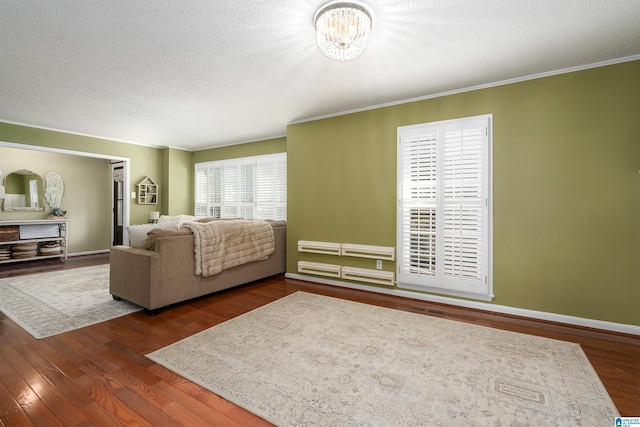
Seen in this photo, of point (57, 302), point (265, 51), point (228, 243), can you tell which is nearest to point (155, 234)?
point (228, 243)

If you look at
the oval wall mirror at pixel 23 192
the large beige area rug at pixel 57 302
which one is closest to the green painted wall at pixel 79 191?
the oval wall mirror at pixel 23 192

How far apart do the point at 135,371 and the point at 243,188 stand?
4307mm

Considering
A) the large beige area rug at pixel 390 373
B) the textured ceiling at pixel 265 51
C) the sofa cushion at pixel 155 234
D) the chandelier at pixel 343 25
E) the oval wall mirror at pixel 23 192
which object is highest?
the textured ceiling at pixel 265 51

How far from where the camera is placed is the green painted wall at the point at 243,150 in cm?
556

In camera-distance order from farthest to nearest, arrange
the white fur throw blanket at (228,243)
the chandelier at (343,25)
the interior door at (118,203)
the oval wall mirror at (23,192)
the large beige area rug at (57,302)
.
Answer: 1. the interior door at (118,203)
2. the oval wall mirror at (23,192)
3. the white fur throw blanket at (228,243)
4. the large beige area rug at (57,302)
5. the chandelier at (343,25)

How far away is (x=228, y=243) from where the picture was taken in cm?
379

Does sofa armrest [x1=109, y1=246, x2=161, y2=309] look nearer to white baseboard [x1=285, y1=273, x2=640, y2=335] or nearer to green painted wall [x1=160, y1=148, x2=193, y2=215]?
white baseboard [x1=285, y1=273, x2=640, y2=335]

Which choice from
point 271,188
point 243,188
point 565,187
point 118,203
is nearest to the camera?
point 565,187

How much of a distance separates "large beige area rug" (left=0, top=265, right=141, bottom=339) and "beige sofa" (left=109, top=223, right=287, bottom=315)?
0.86 ft

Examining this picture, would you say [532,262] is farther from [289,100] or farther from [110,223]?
[110,223]

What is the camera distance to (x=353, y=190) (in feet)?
13.4

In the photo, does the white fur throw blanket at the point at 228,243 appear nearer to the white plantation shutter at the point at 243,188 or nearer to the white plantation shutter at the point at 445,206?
the white plantation shutter at the point at 243,188

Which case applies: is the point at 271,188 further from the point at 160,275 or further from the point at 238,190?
the point at 160,275

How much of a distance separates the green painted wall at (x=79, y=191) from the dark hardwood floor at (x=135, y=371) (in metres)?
4.51
